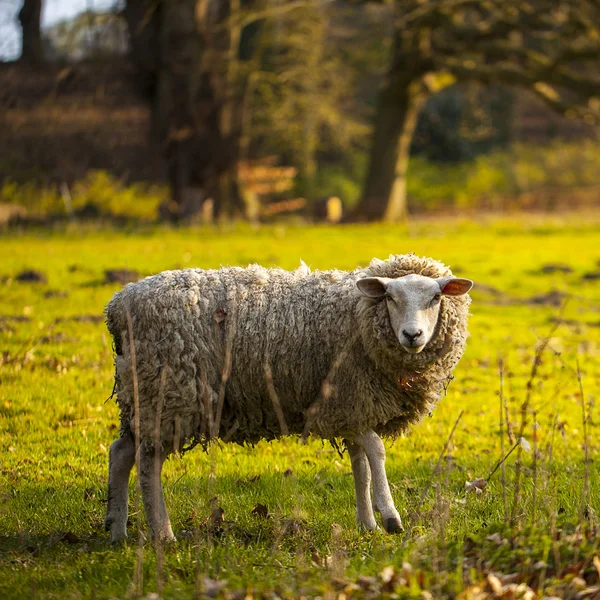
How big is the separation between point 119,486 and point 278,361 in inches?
48.2

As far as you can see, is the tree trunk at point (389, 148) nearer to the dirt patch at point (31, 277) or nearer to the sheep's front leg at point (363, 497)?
the dirt patch at point (31, 277)

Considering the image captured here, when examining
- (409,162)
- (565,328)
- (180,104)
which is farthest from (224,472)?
(409,162)

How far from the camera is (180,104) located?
23.2 metres

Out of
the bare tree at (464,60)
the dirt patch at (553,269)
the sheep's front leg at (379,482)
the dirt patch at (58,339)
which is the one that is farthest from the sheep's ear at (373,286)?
the bare tree at (464,60)

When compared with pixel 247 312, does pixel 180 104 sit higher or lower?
higher

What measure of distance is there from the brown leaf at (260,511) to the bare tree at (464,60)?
16.2 m

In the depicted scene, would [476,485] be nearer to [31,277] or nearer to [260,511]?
[260,511]

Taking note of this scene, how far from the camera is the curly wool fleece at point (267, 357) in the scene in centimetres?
560

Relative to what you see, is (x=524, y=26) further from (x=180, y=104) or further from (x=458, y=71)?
(x=180, y=104)

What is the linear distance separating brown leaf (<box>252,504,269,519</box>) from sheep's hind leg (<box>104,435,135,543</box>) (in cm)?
81

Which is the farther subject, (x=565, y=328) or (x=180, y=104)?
(x=180, y=104)

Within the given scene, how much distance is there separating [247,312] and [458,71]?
18.7 meters

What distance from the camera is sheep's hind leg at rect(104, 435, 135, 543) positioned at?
545cm

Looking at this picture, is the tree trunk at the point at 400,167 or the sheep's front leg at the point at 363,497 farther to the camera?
the tree trunk at the point at 400,167
